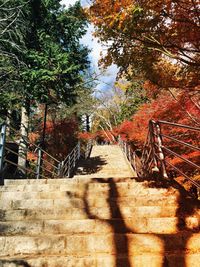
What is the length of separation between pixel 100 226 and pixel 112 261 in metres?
0.71

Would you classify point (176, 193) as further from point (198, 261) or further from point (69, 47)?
point (69, 47)

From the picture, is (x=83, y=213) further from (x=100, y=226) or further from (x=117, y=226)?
(x=117, y=226)

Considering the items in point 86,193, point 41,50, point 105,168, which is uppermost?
point 41,50

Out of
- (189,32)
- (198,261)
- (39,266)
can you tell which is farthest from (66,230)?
(189,32)

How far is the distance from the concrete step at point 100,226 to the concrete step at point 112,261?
600 mm

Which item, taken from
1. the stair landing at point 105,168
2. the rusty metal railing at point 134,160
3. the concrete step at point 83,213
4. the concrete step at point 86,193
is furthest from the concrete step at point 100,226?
the stair landing at point 105,168

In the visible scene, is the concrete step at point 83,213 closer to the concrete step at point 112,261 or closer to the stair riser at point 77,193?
the stair riser at point 77,193

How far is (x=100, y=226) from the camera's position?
12.6 ft

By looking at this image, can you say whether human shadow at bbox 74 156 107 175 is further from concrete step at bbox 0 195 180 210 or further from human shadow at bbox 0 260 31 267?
human shadow at bbox 0 260 31 267

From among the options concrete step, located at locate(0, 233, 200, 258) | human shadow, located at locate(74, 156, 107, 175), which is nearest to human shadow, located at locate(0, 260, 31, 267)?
concrete step, located at locate(0, 233, 200, 258)

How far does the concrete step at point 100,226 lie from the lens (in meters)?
3.83

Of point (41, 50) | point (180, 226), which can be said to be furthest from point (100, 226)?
point (41, 50)

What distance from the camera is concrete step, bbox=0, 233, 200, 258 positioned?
11.0ft

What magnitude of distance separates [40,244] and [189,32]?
715 centimetres
